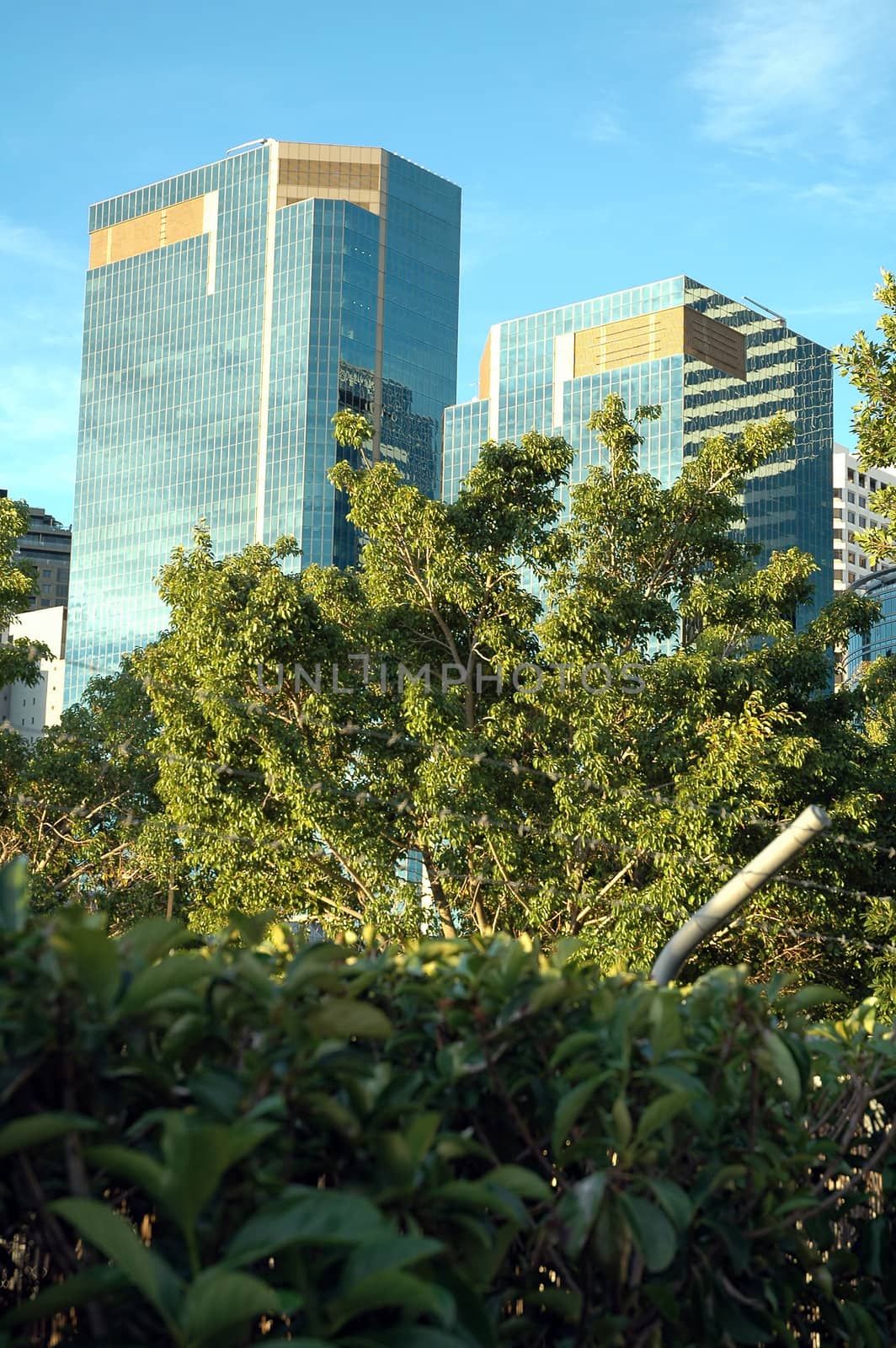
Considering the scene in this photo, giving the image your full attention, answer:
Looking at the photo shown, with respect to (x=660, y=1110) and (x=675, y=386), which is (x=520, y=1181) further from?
(x=675, y=386)

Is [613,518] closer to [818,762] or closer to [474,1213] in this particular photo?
[818,762]

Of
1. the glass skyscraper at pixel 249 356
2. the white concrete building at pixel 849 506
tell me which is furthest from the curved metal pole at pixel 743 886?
the white concrete building at pixel 849 506

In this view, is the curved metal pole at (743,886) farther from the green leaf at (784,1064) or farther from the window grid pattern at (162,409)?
the window grid pattern at (162,409)

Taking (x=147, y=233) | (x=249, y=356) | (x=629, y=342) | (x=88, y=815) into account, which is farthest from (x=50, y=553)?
(x=88, y=815)

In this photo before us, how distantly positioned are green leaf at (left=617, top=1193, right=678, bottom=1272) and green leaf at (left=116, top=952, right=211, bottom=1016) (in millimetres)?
617

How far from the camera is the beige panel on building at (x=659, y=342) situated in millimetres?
79938

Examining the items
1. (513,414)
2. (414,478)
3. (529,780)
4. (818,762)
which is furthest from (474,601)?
(513,414)

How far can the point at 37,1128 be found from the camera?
143cm

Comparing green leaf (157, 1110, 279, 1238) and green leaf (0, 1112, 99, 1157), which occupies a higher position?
green leaf (0, 1112, 99, 1157)

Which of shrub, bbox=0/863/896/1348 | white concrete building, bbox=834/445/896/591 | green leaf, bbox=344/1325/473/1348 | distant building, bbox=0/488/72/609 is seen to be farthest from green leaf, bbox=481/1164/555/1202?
distant building, bbox=0/488/72/609

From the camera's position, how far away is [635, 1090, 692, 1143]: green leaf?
6.14 feet

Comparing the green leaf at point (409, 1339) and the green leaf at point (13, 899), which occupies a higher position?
the green leaf at point (13, 899)

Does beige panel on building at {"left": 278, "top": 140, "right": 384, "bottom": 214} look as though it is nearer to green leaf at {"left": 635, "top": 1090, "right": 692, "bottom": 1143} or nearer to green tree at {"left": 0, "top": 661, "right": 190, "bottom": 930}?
green tree at {"left": 0, "top": 661, "right": 190, "bottom": 930}

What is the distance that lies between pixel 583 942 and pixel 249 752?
11.8 ft
